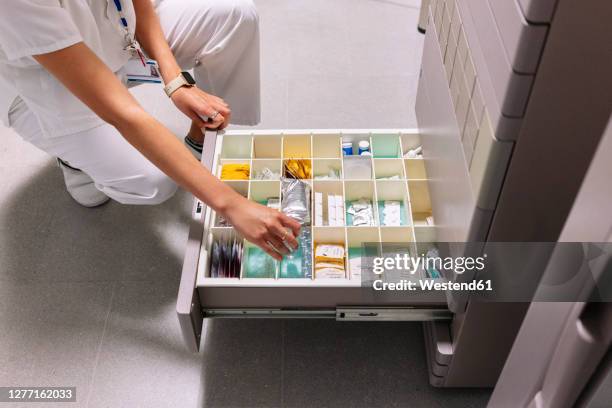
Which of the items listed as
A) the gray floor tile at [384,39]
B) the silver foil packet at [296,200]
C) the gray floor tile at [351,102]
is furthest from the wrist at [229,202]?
the gray floor tile at [384,39]

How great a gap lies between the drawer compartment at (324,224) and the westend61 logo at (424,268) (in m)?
0.01

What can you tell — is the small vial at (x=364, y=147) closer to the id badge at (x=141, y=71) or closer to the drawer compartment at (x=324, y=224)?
the drawer compartment at (x=324, y=224)

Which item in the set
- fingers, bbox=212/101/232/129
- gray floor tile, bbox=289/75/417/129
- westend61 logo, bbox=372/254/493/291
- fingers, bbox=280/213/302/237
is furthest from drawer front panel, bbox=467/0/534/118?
gray floor tile, bbox=289/75/417/129

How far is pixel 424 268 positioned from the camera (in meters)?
1.09

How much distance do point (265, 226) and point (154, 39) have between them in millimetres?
621

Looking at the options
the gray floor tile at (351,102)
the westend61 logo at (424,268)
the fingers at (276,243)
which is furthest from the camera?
the gray floor tile at (351,102)

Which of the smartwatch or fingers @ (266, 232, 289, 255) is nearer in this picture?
fingers @ (266, 232, 289, 255)

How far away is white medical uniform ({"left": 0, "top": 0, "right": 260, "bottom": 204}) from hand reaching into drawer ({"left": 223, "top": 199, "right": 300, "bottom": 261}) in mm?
Result: 369

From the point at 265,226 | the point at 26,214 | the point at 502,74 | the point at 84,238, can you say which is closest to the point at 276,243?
the point at 265,226

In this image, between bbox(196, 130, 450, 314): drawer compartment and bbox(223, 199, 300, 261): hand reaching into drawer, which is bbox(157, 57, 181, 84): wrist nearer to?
bbox(196, 130, 450, 314): drawer compartment

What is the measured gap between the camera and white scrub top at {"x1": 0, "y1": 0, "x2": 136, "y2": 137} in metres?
0.98

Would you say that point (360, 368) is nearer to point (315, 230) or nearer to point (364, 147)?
point (315, 230)

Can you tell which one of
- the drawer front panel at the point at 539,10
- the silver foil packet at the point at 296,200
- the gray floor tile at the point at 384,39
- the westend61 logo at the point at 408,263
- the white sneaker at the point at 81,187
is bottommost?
the white sneaker at the point at 81,187

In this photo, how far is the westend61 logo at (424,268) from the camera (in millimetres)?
940
